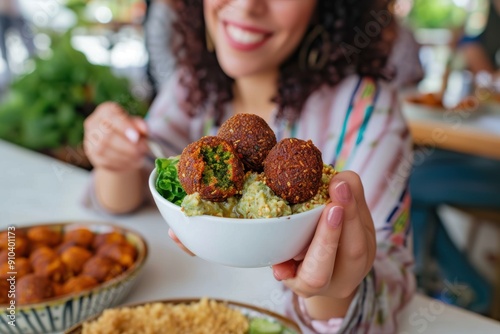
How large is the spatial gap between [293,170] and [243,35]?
1.69 ft

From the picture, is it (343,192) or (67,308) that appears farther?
(67,308)

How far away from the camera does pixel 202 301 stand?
62cm

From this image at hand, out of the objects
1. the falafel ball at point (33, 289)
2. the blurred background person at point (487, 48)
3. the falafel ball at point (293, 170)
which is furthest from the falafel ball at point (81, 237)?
the blurred background person at point (487, 48)

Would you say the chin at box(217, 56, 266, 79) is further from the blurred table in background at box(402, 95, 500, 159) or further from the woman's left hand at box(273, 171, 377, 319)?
the blurred table in background at box(402, 95, 500, 159)

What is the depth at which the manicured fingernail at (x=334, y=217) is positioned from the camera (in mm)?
421

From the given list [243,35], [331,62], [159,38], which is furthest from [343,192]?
[159,38]

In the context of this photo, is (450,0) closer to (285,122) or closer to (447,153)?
(447,153)

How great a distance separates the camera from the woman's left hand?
0.43m

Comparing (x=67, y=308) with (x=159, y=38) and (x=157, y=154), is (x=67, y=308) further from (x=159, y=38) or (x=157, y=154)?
(x=159, y=38)

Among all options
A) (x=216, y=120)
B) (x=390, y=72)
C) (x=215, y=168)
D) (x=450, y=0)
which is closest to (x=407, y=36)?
(x=390, y=72)

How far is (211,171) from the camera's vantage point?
16.1 inches

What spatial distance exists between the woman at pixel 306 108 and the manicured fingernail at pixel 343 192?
0.67ft

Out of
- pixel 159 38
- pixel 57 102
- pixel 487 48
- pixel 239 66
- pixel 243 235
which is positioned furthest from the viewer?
pixel 487 48

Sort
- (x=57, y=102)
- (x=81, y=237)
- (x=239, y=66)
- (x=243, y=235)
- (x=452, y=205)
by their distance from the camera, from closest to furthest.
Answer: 1. (x=243, y=235)
2. (x=81, y=237)
3. (x=239, y=66)
4. (x=57, y=102)
5. (x=452, y=205)
